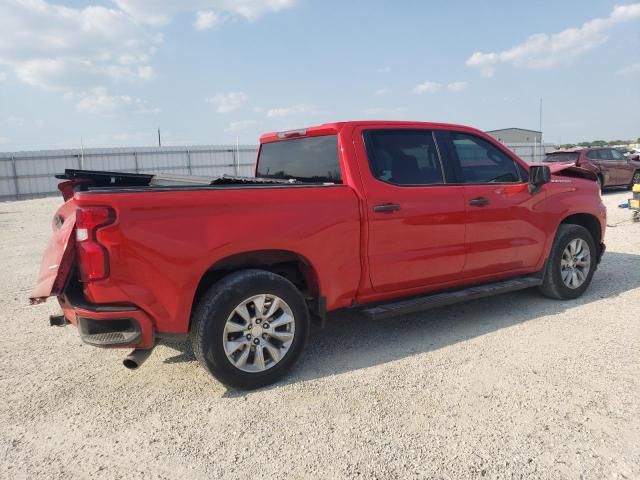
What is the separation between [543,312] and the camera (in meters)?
4.76

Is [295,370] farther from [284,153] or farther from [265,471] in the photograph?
[284,153]

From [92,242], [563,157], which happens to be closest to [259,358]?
[92,242]

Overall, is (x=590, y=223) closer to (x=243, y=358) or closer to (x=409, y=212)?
(x=409, y=212)

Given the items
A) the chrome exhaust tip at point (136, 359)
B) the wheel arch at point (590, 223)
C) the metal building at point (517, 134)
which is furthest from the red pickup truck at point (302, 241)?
the metal building at point (517, 134)

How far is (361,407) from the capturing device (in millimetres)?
3039

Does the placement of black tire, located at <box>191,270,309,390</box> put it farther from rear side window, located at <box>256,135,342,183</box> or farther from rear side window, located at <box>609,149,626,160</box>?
rear side window, located at <box>609,149,626,160</box>

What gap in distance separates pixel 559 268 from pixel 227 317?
3.62m

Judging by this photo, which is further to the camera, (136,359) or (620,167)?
(620,167)

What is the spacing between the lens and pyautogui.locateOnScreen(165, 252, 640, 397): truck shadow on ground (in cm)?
373

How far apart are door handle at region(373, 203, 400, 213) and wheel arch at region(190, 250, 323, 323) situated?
687 millimetres

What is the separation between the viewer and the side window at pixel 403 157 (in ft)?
12.8

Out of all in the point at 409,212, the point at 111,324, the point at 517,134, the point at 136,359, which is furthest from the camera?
the point at 517,134

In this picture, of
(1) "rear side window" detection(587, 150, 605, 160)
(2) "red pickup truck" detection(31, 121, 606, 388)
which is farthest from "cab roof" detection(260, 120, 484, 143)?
(1) "rear side window" detection(587, 150, 605, 160)

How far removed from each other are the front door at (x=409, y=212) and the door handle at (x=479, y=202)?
5.0 inches
